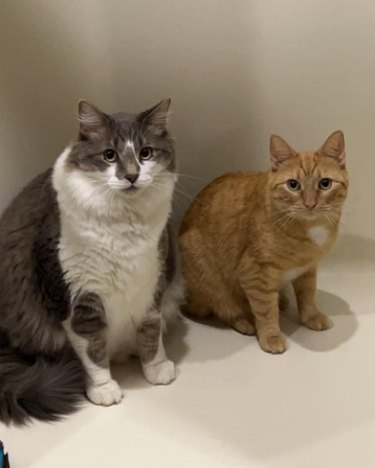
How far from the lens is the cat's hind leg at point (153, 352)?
1.63m

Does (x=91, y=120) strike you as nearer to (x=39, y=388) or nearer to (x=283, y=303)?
(x=39, y=388)

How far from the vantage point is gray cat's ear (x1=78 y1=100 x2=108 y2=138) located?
4.57 ft

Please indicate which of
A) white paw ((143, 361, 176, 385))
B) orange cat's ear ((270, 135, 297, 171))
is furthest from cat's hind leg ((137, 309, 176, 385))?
orange cat's ear ((270, 135, 297, 171))

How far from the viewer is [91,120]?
55.5 inches

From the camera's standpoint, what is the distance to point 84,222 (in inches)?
56.7

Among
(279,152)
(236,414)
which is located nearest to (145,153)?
(279,152)

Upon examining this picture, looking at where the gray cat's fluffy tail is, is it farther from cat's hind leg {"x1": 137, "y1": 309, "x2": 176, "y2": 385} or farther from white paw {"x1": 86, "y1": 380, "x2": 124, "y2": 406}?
cat's hind leg {"x1": 137, "y1": 309, "x2": 176, "y2": 385}

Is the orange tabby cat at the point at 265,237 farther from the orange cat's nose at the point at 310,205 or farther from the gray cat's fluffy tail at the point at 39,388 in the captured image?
the gray cat's fluffy tail at the point at 39,388

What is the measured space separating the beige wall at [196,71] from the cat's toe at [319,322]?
558mm

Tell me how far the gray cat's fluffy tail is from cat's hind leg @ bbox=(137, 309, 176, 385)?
168mm

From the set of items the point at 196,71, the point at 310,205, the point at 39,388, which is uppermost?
the point at 196,71

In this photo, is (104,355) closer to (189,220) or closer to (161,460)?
(161,460)

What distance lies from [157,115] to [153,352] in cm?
62

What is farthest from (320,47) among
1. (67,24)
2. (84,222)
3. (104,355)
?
(104,355)
